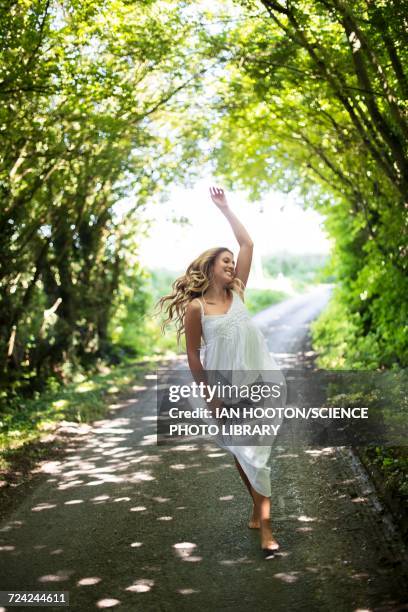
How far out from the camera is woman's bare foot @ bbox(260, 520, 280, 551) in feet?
16.0

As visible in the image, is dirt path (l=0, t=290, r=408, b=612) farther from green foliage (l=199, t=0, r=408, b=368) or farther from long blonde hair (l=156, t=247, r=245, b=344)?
green foliage (l=199, t=0, r=408, b=368)

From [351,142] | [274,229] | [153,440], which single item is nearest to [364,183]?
[351,142]

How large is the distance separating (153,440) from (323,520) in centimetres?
395

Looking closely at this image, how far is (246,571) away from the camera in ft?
15.1

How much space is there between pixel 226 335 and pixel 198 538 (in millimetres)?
1785

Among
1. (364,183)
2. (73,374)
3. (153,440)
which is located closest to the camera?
(153,440)

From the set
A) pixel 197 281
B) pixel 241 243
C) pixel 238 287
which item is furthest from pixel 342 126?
pixel 197 281

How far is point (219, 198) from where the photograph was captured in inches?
217

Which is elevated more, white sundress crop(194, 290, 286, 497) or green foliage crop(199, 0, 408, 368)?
green foliage crop(199, 0, 408, 368)

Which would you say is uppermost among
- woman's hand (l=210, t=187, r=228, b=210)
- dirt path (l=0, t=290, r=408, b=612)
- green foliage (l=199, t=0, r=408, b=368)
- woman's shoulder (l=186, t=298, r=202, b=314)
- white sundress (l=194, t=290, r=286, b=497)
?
green foliage (l=199, t=0, r=408, b=368)

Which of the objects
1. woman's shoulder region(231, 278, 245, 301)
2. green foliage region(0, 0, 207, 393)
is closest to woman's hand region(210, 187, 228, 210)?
woman's shoulder region(231, 278, 245, 301)

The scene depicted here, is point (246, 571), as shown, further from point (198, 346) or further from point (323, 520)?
point (198, 346)

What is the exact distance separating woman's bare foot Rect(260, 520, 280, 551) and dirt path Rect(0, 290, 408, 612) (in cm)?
9

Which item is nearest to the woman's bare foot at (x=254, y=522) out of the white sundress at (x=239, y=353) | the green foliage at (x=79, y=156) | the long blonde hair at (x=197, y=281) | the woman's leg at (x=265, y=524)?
the woman's leg at (x=265, y=524)
